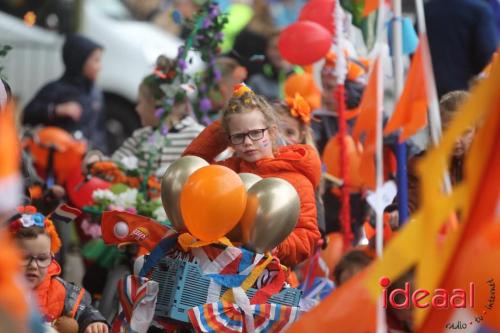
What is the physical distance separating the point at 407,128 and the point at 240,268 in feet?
3.58

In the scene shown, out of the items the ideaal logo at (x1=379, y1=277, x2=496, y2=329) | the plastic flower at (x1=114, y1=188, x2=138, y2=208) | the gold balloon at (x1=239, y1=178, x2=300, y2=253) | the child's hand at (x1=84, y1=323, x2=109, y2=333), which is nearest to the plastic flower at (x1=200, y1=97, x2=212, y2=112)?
the plastic flower at (x1=114, y1=188, x2=138, y2=208)

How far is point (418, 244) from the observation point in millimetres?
3906

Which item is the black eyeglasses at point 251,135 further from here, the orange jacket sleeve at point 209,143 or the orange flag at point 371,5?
the orange flag at point 371,5

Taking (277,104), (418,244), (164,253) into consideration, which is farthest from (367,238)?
(418,244)

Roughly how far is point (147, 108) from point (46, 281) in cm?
264

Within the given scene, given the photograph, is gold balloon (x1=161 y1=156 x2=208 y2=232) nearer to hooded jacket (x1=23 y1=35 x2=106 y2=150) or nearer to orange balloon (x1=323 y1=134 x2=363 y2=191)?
orange balloon (x1=323 y1=134 x2=363 y2=191)

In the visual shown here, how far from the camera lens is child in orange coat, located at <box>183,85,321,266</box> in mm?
5996

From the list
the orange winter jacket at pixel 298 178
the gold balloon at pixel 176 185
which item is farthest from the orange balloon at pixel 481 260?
the orange winter jacket at pixel 298 178

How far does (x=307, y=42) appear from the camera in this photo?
8414 mm

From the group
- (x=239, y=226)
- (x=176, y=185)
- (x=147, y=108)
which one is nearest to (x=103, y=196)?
(x=147, y=108)

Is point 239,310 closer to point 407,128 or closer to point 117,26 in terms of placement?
point 407,128

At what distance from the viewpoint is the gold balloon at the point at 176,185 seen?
18.1ft

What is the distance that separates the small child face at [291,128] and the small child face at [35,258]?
1755 millimetres

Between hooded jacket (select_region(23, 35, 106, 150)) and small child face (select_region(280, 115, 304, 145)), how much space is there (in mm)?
2687
